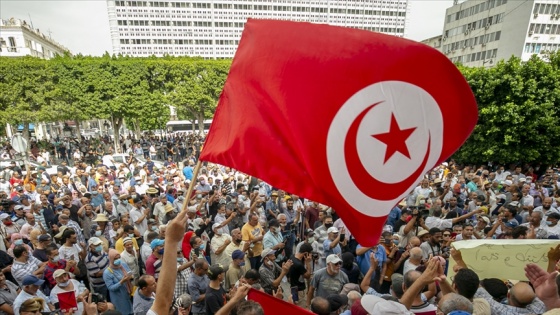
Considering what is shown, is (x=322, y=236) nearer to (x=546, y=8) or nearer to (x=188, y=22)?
(x=546, y=8)

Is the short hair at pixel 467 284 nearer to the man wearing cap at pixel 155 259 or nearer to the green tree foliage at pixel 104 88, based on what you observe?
the man wearing cap at pixel 155 259

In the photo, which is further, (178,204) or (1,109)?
(1,109)

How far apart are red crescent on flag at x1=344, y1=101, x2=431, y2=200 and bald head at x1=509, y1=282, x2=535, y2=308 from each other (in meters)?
1.72

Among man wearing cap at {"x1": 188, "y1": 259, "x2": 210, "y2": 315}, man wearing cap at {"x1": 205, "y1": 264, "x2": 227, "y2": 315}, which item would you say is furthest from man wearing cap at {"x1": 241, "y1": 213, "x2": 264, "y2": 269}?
man wearing cap at {"x1": 205, "y1": 264, "x2": 227, "y2": 315}

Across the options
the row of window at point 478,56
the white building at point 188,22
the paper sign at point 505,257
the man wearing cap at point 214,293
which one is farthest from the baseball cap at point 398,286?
the white building at point 188,22

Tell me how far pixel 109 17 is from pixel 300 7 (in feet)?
138

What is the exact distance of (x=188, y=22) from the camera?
69.3 m

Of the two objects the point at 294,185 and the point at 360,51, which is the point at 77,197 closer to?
the point at 294,185

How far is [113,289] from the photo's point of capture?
183 inches

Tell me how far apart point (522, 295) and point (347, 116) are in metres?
2.53

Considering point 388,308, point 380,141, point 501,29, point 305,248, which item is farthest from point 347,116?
point 501,29

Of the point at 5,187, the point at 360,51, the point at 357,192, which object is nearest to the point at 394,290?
the point at 357,192

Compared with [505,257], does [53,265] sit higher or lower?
lower

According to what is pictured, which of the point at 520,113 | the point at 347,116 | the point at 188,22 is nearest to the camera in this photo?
the point at 347,116
